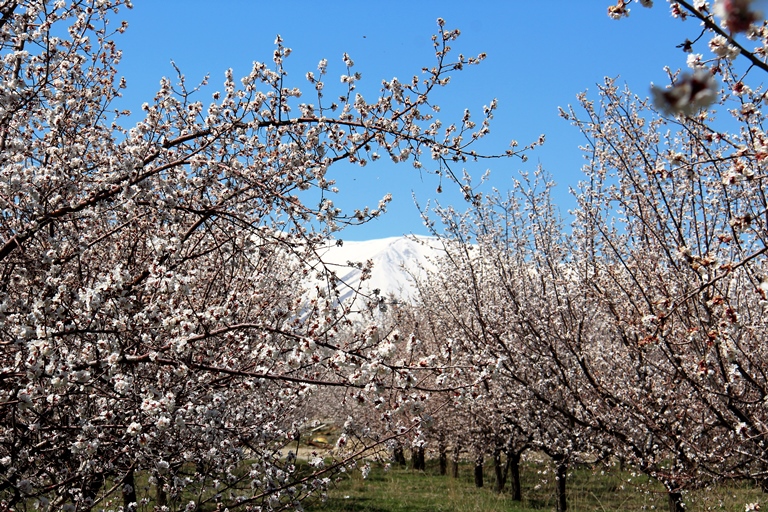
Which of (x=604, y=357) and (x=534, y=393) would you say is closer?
(x=534, y=393)

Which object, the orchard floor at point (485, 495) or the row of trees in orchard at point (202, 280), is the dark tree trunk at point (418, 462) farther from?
the row of trees in orchard at point (202, 280)

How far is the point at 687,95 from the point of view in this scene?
64 cm

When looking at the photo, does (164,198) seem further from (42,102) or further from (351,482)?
(351,482)

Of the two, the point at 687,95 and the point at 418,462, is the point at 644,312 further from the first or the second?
the point at 418,462

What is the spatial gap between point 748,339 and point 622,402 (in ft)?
4.83

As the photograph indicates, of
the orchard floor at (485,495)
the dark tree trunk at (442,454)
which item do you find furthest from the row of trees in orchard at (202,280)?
the dark tree trunk at (442,454)

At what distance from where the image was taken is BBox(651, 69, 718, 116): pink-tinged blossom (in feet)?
1.99

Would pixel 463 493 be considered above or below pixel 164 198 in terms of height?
below

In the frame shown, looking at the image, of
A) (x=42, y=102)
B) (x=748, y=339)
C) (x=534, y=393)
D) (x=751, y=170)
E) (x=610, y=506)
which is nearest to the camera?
(x=751, y=170)

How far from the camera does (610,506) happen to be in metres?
14.0

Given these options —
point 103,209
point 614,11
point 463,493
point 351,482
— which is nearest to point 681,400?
point 614,11

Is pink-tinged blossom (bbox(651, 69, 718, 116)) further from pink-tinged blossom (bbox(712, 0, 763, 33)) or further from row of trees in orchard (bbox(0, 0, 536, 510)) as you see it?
row of trees in orchard (bbox(0, 0, 536, 510))

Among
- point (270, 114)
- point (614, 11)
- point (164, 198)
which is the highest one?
point (270, 114)

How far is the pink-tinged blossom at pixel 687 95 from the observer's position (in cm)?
61
